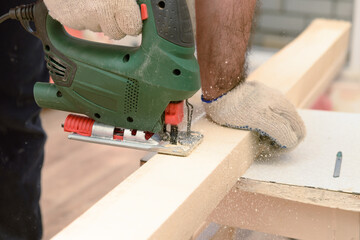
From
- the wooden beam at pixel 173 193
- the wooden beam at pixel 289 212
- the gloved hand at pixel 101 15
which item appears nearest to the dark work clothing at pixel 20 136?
the gloved hand at pixel 101 15

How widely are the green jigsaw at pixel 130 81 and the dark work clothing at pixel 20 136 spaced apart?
447mm

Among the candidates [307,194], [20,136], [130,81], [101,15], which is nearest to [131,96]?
[130,81]

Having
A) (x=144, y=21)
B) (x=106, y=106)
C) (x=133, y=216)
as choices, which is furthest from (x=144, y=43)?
(x=133, y=216)

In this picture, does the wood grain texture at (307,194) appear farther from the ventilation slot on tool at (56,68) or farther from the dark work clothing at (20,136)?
the dark work clothing at (20,136)

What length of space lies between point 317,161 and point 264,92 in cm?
23

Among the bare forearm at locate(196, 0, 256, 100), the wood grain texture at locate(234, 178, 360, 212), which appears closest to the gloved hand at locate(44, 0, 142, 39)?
the bare forearm at locate(196, 0, 256, 100)

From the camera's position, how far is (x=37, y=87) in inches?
61.5

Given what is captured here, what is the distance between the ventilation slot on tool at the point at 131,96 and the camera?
Answer: 55.6 inches

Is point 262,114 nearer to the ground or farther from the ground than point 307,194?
farther from the ground

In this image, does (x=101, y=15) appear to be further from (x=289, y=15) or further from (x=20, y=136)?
(x=289, y=15)

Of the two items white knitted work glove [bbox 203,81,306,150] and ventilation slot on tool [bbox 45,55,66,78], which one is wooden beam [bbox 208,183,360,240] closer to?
white knitted work glove [bbox 203,81,306,150]

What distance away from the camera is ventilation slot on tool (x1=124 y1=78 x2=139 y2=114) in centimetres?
141

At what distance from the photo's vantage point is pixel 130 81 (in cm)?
141

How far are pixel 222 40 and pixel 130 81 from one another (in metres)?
0.30
